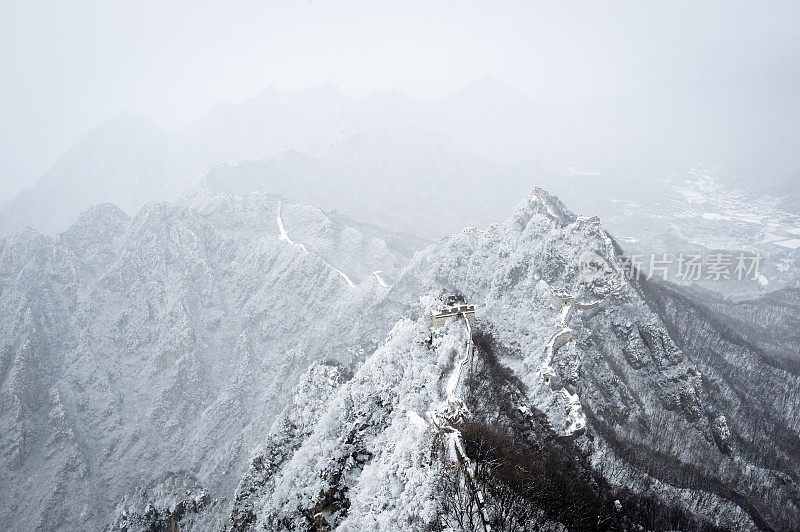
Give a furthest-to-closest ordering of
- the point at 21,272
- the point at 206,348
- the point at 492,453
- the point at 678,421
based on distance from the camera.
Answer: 1. the point at 21,272
2. the point at 206,348
3. the point at 678,421
4. the point at 492,453

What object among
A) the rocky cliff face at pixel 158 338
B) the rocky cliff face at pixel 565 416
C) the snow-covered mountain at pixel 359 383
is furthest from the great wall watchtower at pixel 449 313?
the rocky cliff face at pixel 158 338

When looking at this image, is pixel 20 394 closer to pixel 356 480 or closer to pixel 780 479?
pixel 356 480

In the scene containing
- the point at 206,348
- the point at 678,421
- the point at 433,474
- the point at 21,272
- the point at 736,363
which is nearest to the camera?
the point at 433,474

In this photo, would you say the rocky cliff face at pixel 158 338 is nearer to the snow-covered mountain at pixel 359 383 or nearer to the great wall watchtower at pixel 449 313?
the snow-covered mountain at pixel 359 383

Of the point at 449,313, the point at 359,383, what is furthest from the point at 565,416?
the point at 359,383

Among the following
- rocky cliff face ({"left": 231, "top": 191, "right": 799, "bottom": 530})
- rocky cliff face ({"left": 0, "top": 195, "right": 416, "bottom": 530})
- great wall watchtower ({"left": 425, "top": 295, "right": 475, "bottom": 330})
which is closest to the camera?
rocky cliff face ({"left": 231, "top": 191, "right": 799, "bottom": 530})

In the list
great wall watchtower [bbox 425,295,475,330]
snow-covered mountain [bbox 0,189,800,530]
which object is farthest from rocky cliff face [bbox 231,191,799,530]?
great wall watchtower [bbox 425,295,475,330]

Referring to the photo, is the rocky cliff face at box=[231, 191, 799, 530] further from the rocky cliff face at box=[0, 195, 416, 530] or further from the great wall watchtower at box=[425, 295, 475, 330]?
the rocky cliff face at box=[0, 195, 416, 530]

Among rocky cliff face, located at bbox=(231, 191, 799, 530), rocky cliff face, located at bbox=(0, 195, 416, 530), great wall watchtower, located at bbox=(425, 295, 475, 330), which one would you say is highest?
great wall watchtower, located at bbox=(425, 295, 475, 330)

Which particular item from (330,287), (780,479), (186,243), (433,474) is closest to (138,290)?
Result: (186,243)
